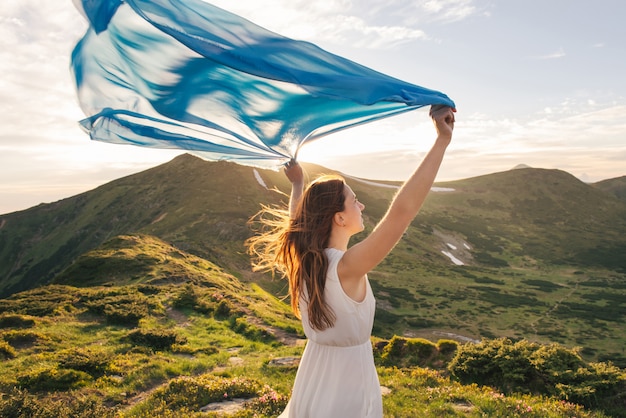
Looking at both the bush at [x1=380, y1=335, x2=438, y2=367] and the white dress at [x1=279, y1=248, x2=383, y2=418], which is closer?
the white dress at [x1=279, y1=248, x2=383, y2=418]

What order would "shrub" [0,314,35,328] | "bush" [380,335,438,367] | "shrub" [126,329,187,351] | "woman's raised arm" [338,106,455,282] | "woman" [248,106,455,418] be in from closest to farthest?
"woman's raised arm" [338,106,455,282] < "woman" [248,106,455,418] < "bush" [380,335,438,367] < "shrub" [126,329,187,351] < "shrub" [0,314,35,328]

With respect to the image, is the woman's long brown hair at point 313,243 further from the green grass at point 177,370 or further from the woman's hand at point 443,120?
the green grass at point 177,370

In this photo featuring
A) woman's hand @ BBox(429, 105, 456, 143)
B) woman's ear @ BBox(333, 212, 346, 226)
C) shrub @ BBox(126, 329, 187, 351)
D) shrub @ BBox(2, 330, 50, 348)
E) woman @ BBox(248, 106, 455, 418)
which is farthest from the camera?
shrub @ BBox(126, 329, 187, 351)

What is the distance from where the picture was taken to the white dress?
350 cm

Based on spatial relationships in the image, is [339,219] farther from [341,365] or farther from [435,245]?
[435,245]

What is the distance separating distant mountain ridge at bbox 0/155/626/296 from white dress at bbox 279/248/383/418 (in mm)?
52050

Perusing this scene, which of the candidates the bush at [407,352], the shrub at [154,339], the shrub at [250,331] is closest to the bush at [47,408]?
the shrub at [154,339]

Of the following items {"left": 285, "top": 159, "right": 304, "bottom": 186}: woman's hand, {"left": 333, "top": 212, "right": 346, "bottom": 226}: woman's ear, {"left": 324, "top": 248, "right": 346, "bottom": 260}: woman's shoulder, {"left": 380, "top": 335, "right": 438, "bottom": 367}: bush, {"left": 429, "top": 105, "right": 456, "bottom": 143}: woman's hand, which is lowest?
{"left": 380, "top": 335, "right": 438, "bottom": 367}: bush

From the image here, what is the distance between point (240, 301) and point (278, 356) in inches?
437

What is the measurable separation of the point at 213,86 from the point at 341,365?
3.55 m

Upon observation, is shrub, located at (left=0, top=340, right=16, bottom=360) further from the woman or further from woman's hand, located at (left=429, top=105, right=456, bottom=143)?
woman's hand, located at (left=429, top=105, right=456, bottom=143)

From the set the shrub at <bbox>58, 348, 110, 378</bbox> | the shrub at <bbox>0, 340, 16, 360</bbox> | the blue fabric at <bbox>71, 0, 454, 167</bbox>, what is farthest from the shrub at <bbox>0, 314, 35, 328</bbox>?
the blue fabric at <bbox>71, 0, 454, 167</bbox>

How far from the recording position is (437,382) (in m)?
11.7

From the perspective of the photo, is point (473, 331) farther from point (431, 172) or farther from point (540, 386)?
point (431, 172)
